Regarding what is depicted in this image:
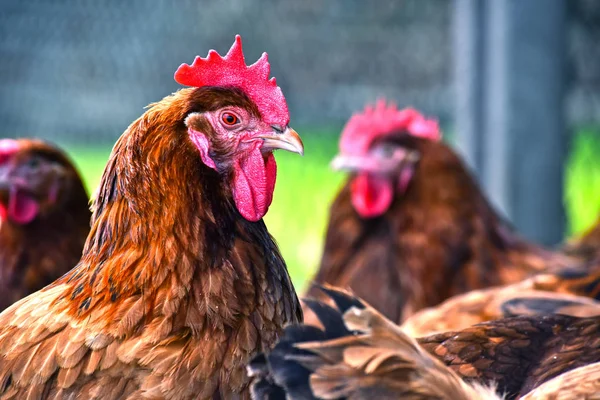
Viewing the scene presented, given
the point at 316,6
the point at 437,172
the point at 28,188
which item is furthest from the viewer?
the point at 316,6

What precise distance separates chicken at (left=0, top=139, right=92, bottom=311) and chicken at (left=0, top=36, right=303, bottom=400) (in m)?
0.86

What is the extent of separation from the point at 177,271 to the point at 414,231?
2.25m

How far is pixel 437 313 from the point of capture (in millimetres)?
3197

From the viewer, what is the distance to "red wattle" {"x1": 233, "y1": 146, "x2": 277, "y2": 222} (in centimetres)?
212

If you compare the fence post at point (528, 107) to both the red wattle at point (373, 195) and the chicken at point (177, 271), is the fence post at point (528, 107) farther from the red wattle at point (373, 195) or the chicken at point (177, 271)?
the chicken at point (177, 271)

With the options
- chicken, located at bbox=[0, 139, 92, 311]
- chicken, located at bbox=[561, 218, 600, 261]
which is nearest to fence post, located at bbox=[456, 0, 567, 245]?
chicken, located at bbox=[561, 218, 600, 261]

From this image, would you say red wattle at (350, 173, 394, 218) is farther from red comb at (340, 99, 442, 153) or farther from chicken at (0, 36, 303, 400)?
chicken at (0, 36, 303, 400)

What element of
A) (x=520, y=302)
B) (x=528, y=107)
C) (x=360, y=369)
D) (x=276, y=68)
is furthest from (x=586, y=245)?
(x=276, y=68)

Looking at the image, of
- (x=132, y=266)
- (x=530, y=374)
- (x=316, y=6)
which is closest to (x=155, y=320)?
(x=132, y=266)

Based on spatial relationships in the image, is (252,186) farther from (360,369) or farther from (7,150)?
(7,150)

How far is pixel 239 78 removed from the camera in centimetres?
221

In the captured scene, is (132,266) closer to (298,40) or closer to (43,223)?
(43,223)

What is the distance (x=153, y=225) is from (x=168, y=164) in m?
0.15

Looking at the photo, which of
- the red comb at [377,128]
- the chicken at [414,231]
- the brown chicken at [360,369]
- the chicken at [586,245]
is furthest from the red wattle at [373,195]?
the brown chicken at [360,369]
